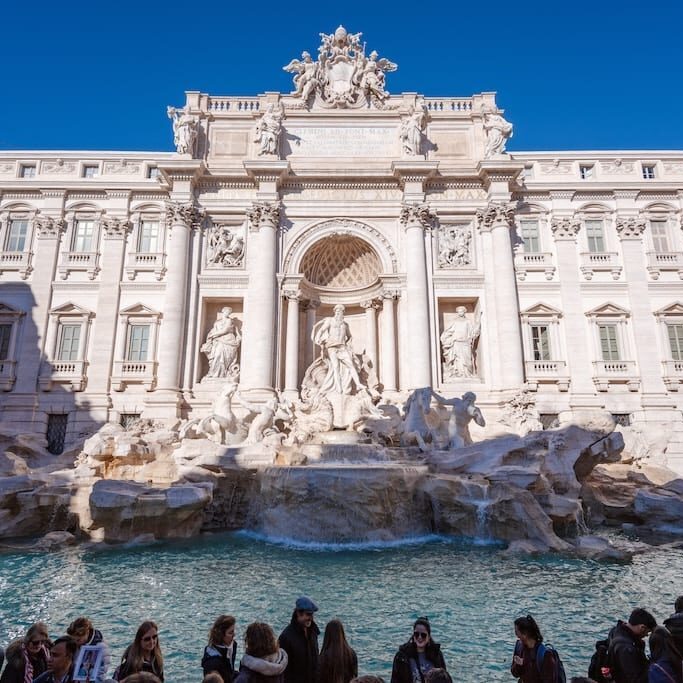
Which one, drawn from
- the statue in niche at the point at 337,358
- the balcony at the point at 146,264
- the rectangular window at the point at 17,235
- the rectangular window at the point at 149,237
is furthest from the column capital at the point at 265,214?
the rectangular window at the point at 17,235

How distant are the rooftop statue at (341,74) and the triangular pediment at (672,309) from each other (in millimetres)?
13971

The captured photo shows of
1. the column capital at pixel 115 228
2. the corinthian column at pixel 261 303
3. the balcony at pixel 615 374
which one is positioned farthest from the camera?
the column capital at pixel 115 228

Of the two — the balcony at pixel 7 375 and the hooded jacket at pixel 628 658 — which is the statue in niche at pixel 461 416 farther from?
the balcony at pixel 7 375

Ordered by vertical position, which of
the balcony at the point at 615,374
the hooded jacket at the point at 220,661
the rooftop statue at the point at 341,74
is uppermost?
the rooftop statue at the point at 341,74

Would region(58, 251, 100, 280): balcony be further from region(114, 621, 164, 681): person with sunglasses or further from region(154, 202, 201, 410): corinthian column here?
region(114, 621, 164, 681): person with sunglasses

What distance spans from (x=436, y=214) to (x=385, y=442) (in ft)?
32.7

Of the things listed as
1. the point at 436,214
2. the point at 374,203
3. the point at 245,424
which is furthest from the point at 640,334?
the point at 245,424

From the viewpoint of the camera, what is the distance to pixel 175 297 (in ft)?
59.1

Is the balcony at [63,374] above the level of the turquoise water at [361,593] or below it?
above

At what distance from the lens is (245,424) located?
14953 mm

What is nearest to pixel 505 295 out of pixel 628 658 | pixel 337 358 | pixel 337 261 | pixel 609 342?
pixel 609 342

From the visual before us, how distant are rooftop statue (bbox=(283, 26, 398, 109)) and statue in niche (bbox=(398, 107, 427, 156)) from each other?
1.65m

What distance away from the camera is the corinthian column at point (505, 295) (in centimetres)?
1745

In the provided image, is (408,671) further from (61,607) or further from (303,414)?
(303,414)
